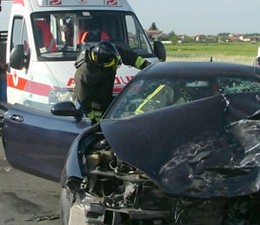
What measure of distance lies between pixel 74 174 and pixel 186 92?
1624 millimetres

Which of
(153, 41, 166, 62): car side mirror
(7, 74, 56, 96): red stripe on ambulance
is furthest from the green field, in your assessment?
(7, 74, 56, 96): red stripe on ambulance

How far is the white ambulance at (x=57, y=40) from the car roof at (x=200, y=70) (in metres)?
2.42

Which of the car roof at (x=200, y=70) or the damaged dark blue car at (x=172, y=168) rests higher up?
the car roof at (x=200, y=70)

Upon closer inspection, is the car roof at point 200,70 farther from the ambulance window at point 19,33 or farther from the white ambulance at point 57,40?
the ambulance window at point 19,33

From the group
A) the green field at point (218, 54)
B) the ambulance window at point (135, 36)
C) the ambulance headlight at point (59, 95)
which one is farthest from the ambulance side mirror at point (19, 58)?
the green field at point (218, 54)

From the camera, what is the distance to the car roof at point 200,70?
549 cm

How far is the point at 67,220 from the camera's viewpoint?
4.43 metres

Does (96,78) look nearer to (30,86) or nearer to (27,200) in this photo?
(27,200)

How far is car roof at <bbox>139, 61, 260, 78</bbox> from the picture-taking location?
5.49m

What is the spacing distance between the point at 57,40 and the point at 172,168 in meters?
5.33

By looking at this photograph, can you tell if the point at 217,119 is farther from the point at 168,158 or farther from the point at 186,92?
the point at 186,92

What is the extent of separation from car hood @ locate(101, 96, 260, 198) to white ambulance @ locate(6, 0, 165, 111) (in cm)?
375

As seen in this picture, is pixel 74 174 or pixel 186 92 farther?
pixel 186 92

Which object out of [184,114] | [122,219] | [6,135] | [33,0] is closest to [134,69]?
[33,0]
